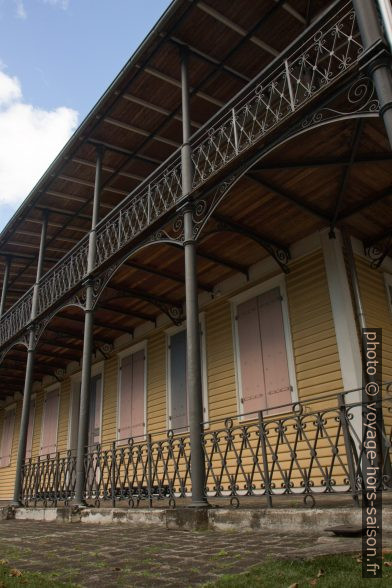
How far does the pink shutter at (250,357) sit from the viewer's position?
28.2ft

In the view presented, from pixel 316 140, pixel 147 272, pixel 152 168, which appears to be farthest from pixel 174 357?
pixel 316 140

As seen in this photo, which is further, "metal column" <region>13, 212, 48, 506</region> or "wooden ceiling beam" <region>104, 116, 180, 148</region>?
"metal column" <region>13, 212, 48, 506</region>

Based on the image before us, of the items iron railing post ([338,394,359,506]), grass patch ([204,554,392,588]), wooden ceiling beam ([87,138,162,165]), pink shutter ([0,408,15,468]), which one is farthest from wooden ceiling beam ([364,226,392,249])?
pink shutter ([0,408,15,468])

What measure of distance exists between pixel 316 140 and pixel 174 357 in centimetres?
617

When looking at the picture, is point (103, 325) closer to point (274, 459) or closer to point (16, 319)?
point (16, 319)

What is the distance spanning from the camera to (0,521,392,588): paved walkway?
3205 mm

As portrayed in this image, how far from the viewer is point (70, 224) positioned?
12.1 meters

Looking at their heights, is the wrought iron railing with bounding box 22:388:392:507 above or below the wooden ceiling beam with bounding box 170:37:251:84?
below

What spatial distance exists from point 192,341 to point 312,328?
269 cm

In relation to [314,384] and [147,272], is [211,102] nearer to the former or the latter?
[147,272]

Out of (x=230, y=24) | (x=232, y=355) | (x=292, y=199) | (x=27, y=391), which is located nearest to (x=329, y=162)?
(x=292, y=199)

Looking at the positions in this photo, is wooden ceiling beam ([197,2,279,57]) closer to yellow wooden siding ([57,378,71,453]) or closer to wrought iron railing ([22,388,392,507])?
wrought iron railing ([22,388,392,507])

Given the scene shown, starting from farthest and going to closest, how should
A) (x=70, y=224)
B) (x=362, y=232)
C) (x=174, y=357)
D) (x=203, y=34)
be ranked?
(x=70, y=224)
(x=174, y=357)
(x=362, y=232)
(x=203, y=34)

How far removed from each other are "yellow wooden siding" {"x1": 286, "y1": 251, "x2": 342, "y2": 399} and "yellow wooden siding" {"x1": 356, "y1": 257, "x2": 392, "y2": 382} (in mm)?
664
